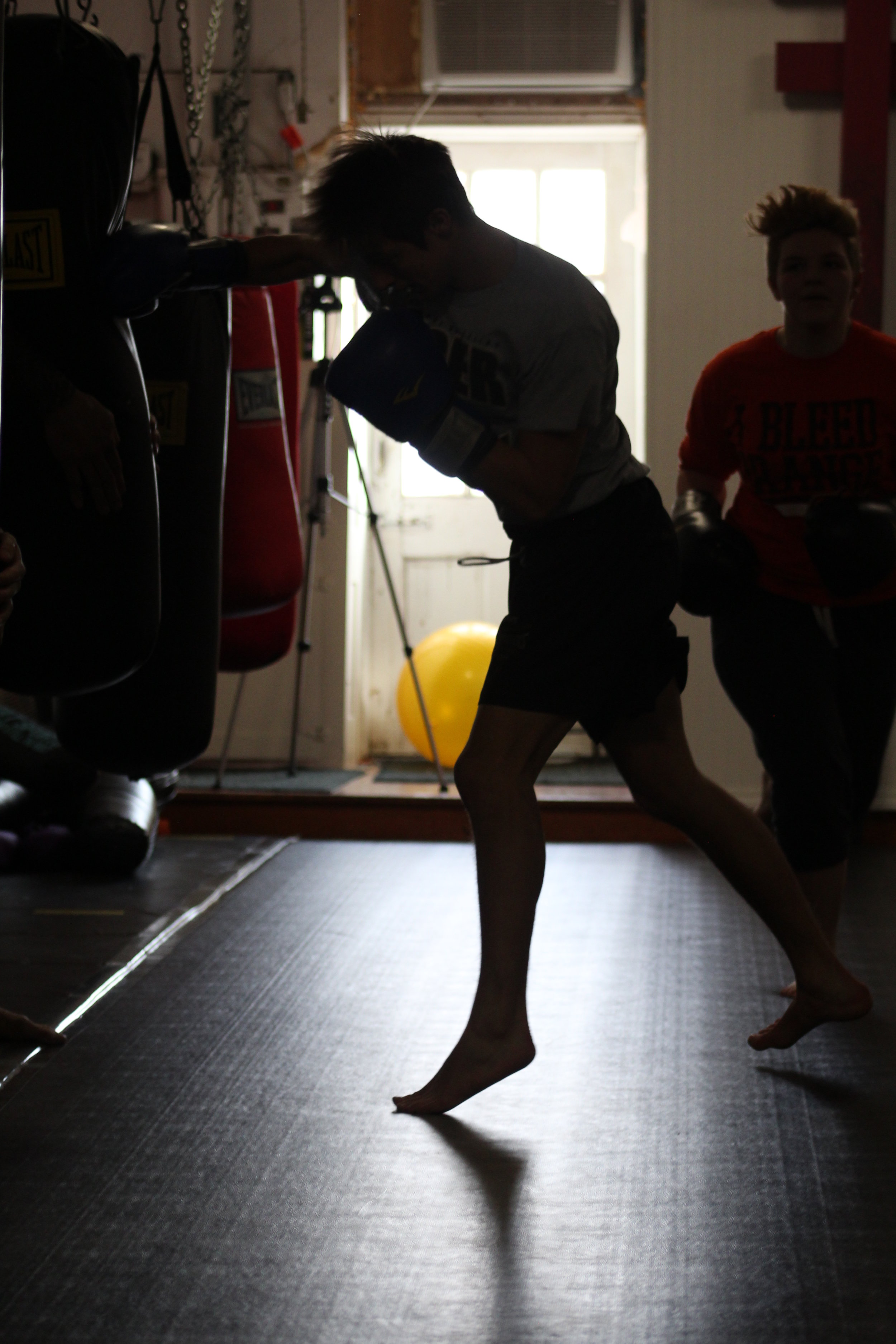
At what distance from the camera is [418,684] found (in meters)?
4.50

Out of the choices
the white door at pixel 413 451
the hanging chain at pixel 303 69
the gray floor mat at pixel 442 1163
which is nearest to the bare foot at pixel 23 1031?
the gray floor mat at pixel 442 1163

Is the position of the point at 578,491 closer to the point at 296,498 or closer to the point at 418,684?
the point at 296,498

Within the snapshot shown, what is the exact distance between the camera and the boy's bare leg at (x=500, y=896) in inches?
68.7

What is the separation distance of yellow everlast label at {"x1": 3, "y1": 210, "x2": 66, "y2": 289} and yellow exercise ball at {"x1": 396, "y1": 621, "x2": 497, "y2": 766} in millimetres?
2802

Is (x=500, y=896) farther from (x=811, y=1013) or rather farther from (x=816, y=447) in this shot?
(x=816, y=447)

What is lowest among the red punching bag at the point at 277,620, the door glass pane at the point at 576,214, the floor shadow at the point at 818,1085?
the floor shadow at the point at 818,1085

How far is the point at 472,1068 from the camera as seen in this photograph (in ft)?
5.75

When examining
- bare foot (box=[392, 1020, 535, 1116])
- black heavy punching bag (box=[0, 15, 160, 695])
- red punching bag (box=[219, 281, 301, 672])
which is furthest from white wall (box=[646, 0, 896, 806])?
bare foot (box=[392, 1020, 535, 1116])

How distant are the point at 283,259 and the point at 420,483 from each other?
3447 mm

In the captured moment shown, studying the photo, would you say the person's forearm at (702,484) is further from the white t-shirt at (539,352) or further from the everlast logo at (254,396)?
the everlast logo at (254,396)

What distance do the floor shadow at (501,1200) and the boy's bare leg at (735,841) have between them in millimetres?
504

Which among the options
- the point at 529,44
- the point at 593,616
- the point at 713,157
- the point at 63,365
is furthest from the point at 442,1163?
the point at 529,44

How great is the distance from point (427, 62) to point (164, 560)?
3.40 m

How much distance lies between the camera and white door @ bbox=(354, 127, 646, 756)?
208 inches
